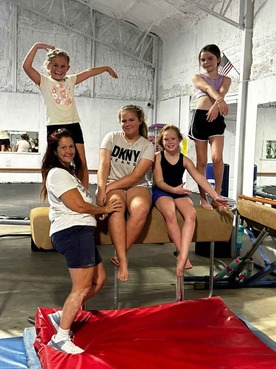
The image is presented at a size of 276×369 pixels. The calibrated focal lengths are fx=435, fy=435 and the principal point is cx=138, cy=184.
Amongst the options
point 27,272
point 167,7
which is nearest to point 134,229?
point 27,272

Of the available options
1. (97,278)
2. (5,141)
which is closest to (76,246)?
(97,278)

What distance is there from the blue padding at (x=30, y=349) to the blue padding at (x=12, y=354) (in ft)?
0.10

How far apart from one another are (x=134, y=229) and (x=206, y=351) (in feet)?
3.35

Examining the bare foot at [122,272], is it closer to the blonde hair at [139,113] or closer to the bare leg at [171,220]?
the bare leg at [171,220]

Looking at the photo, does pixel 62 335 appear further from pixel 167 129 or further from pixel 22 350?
pixel 167 129

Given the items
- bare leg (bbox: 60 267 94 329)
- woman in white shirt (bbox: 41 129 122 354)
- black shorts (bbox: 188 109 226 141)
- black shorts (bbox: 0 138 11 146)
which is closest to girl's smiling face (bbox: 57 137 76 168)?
woman in white shirt (bbox: 41 129 122 354)

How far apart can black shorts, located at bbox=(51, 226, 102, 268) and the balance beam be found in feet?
2.08

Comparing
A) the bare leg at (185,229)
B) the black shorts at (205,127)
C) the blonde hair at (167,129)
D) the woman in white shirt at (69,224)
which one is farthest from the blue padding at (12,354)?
the black shorts at (205,127)

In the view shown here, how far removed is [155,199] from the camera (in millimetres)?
3715

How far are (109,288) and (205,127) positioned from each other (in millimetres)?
2079

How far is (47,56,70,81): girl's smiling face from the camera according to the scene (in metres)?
3.86

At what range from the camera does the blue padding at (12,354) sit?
2.84 metres

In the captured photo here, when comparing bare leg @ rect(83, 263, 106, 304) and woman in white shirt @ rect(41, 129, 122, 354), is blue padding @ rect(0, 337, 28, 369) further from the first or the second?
bare leg @ rect(83, 263, 106, 304)

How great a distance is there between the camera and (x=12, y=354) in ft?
9.86
